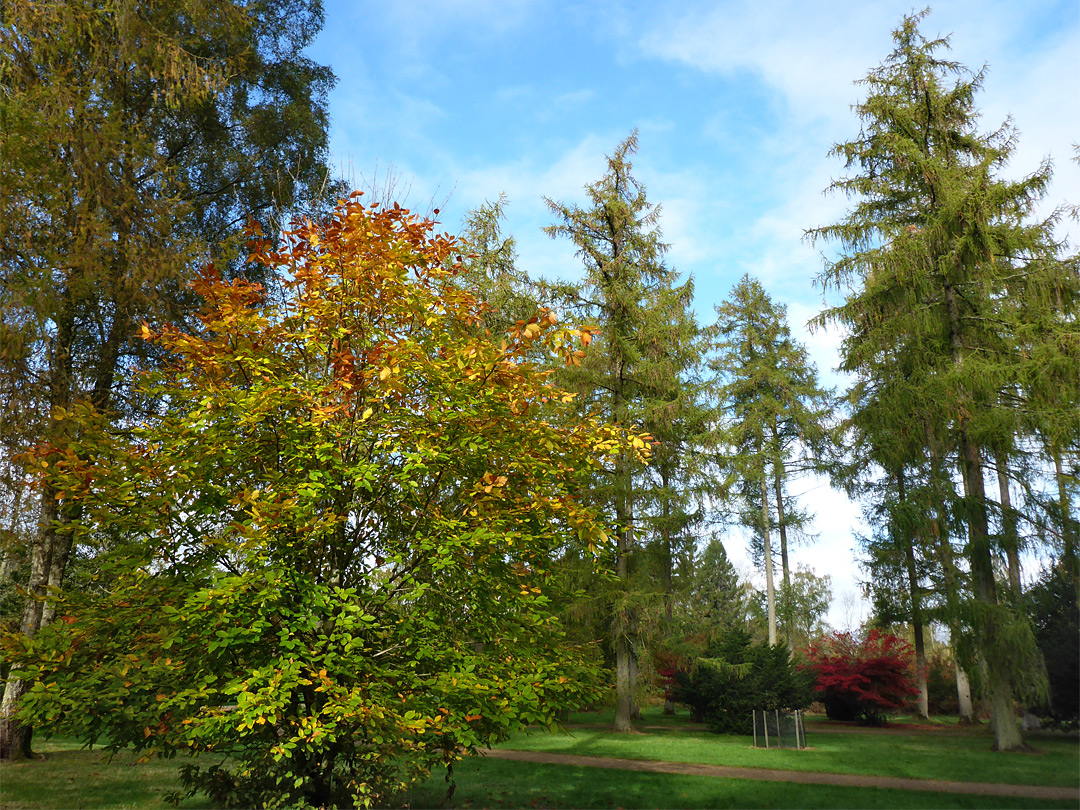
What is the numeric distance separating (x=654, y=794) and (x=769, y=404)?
1874cm

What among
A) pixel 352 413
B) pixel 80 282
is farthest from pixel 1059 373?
pixel 80 282

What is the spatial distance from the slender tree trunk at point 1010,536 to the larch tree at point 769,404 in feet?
38.9

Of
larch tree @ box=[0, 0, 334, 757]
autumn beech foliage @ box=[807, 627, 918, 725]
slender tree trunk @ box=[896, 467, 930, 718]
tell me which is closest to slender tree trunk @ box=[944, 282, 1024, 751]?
slender tree trunk @ box=[896, 467, 930, 718]

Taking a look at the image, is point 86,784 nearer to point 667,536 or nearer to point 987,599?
point 667,536

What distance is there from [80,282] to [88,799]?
6369 millimetres

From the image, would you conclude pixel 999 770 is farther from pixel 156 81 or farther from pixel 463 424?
pixel 156 81

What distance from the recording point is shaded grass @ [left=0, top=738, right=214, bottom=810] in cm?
755

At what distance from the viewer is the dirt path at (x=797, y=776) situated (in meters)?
8.25

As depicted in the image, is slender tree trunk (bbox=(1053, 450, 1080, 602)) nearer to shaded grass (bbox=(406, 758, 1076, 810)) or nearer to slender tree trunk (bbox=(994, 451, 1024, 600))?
slender tree trunk (bbox=(994, 451, 1024, 600))

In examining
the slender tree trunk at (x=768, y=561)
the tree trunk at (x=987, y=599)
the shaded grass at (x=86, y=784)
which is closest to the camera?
the shaded grass at (x=86, y=784)

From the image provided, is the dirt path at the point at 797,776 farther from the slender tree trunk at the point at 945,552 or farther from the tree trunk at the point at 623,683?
the tree trunk at the point at 623,683

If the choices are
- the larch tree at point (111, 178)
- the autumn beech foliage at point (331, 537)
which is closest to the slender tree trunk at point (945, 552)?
the autumn beech foliage at point (331, 537)

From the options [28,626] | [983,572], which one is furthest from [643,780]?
[28,626]

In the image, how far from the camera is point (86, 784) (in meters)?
8.73
